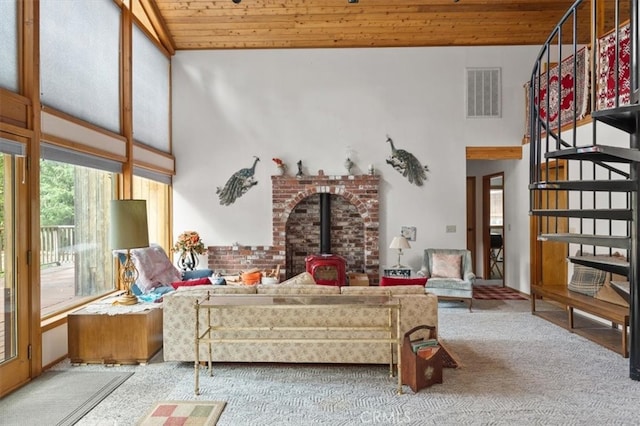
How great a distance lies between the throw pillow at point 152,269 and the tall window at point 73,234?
0.42 metres

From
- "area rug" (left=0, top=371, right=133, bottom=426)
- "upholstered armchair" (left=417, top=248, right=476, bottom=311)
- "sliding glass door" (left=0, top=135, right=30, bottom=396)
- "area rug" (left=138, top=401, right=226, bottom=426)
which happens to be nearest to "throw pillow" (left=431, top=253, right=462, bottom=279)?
"upholstered armchair" (left=417, top=248, right=476, bottom=311)

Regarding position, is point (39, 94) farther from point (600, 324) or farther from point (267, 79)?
point (600, 324)

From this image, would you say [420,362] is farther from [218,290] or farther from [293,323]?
[218,290]

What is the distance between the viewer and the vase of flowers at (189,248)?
699cm

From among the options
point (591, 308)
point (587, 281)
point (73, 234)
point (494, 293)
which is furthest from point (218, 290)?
Result: point (494, 293)

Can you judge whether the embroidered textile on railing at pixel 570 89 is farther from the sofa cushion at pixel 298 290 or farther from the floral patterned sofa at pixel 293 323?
the sofa cushion at pixel 298 290

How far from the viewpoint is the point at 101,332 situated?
4.02 meters

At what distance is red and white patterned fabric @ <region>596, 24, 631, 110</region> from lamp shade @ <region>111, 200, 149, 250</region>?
5328mm

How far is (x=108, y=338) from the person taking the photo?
402cm

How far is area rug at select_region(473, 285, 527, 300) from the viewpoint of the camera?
7273mm

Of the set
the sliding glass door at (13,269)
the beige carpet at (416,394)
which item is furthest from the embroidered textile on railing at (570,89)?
the sliding glass door at (13,269)

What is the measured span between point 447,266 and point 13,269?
5.56 metres

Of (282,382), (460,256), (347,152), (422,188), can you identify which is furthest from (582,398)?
(347,152)

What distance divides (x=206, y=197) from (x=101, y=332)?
12.8ft
